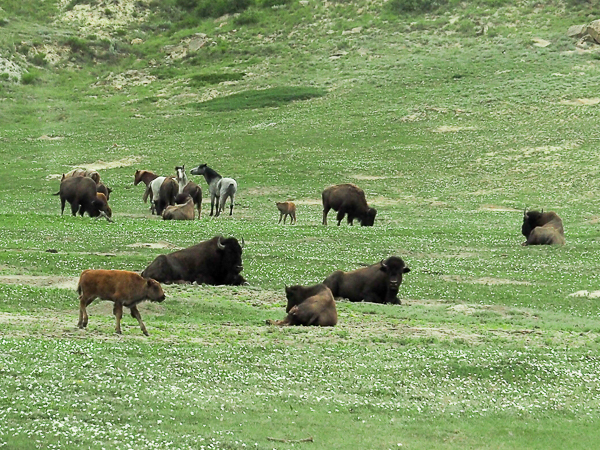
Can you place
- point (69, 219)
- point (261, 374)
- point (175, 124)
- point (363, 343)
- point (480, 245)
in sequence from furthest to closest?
1. point (175, 124)
2. point (69, 219)
3. point (480, 245)
4. point (363, 343)
5. point (261, 374)

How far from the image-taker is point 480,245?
31531 mm

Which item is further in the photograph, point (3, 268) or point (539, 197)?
point (539, 197)

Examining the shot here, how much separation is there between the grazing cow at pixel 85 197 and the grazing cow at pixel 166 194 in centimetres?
331

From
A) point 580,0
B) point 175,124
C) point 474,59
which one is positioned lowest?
point 175,124

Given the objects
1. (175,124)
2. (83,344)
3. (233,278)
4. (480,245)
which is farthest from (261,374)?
(175,124)

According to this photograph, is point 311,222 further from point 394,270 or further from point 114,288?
point 114,288

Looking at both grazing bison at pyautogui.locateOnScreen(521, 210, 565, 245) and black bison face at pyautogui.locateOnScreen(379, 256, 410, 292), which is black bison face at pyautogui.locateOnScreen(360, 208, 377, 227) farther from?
black bison face at pyautogui.locateOnScreen(379, 256, 410, 292)

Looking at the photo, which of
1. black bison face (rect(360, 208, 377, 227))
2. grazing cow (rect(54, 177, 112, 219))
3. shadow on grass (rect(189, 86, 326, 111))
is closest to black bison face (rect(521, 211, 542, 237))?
black bison face (rect(360, 208, 377, 227))

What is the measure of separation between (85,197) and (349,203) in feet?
32.0

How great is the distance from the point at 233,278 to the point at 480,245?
1110cm

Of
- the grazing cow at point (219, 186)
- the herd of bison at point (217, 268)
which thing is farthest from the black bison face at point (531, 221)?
the grazing cow at point (219, 186)

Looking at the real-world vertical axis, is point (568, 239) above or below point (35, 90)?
below

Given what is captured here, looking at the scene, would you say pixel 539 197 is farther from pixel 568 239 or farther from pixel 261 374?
pixel 261 374

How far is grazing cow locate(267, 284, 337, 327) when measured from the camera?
59.7 feet
